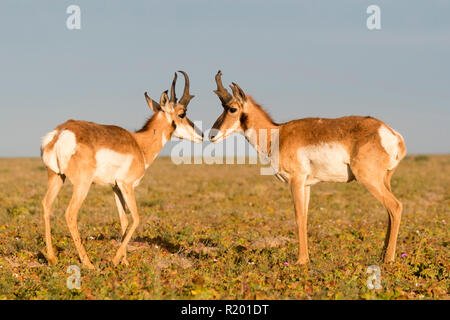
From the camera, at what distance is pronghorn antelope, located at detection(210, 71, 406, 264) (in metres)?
9.41

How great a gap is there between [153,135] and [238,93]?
2297 mm

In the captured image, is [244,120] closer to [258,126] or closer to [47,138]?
[258,126]

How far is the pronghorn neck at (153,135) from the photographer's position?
10.8m

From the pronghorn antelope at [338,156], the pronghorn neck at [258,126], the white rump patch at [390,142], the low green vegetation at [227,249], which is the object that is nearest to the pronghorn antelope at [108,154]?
the low green vegetation at [227,249]

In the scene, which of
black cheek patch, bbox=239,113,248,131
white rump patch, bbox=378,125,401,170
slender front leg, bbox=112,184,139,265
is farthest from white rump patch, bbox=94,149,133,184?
white rump patch, bbox=378,125,401,170

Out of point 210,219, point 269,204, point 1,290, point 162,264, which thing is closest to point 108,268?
point 162,264

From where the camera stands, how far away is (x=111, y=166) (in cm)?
950

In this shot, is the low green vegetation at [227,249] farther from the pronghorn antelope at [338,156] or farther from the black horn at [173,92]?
the black horn at [173,92]

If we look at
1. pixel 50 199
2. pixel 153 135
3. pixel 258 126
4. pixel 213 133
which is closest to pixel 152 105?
pixel 153 135

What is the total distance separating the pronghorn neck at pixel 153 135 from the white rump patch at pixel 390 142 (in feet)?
15.8

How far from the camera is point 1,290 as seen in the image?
7652 mm

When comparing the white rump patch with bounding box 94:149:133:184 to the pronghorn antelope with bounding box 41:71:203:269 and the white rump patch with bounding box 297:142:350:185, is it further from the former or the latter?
the white rump patch with bounding box 297:142:350:185

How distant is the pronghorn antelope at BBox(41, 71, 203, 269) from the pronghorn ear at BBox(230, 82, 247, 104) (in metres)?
1.11
